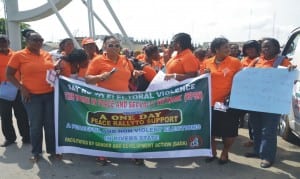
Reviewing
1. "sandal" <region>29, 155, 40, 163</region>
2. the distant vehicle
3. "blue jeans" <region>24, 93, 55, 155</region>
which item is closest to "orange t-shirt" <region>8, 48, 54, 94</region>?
"blue jeans" <region>24, 93, 55, 155</region>

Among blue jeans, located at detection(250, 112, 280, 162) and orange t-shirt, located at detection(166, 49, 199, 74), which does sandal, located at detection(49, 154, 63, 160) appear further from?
blue jeans, located at detection(250, 112, 280, 162)

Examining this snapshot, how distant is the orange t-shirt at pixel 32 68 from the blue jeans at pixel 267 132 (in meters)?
3.04

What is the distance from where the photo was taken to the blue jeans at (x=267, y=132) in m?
4.88

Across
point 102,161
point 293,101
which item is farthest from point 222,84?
point 102,161

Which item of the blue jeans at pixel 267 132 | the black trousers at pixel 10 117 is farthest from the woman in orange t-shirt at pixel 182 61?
the black trousers at pixel 10 117

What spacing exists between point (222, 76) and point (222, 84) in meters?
0.11

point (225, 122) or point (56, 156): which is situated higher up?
point (225, 122)

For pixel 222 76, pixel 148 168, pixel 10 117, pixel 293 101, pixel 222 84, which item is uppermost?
pixel 222 76

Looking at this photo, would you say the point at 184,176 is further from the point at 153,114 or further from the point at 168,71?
the point at 168,71

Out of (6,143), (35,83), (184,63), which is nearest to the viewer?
(184,63)

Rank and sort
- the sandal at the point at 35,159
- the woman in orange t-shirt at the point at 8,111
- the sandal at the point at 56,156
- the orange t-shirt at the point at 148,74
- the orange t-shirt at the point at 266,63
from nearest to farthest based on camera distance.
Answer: the orange t-shirt at the point at 266,63
the sandal at the point at 35,159
the sandal at the point at 56,156
the orange t-shirt at the point at 148,74
the woman in orange t-shirt at the point at 8,111

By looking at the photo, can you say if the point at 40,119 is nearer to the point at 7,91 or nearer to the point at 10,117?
the point at 7,91

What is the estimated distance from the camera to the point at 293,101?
16.4 feet

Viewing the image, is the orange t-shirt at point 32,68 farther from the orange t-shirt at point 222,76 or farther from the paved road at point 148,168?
the orange t-shirt at point 222,76
